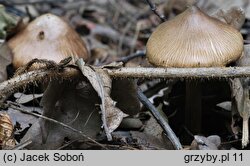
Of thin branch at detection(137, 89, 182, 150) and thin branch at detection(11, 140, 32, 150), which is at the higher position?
thin branch at detection(137, 89, 182, 150)

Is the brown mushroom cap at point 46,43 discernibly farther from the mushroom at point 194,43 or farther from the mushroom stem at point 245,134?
the mushroom stem at point 245,134

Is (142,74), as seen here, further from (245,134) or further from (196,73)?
(245,134)

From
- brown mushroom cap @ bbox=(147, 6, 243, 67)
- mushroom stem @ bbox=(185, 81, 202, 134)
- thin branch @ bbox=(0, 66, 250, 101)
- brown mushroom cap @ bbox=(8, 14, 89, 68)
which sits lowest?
mushroom stem @ bbox=(185, 81, 202, 134)

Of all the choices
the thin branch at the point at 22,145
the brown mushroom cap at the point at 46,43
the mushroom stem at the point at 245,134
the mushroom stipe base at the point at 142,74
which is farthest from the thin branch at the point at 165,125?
the brown mushroom cap at the point at 46,43

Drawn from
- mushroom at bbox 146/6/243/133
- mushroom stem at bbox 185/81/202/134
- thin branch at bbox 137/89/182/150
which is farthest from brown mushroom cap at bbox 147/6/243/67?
mushroom stem at bbox 185/81/202/134

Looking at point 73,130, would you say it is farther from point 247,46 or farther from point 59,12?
point 59,12

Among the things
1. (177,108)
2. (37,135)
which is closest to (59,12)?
(177,108)

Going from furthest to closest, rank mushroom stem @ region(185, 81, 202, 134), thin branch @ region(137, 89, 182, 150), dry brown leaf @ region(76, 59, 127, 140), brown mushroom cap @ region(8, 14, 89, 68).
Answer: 1. brown mushroom cap @ region(8, 14, 89, 68)
2. mushroom stem @ region(185, 81, 202, 134)
3. thin branch @ region(137, 89, 182, 150)
4. dry brown leaf @ region(76, 59, 127, 140)

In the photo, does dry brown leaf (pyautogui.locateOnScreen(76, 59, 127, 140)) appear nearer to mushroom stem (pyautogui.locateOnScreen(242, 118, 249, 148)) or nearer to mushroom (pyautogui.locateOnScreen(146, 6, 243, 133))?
mushroom (pyautogui.locateOnScreen(146, 6, 243, 133))
